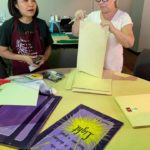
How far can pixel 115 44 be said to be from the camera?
1535 mm

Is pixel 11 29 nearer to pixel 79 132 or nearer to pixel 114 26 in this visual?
pixel 114 26

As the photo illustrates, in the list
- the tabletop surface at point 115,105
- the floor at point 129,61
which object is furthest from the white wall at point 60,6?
the tabletop surface at point 115,105

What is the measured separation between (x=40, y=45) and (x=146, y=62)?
32.0 inches

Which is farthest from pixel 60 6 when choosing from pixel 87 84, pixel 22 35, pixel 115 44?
pixel 87 84

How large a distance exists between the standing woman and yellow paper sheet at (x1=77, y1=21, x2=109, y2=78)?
0.29 metres

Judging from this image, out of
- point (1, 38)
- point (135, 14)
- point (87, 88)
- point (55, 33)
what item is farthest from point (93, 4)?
point (87, 88)

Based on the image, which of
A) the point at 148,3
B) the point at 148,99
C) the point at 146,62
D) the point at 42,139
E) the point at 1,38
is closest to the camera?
the point at 42,139

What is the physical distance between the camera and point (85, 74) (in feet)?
4.66

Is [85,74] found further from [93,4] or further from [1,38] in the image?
[93,4]

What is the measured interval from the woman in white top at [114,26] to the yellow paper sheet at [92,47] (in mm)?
90

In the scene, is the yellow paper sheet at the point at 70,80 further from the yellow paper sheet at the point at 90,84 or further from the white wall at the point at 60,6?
the white wall at the point at 60,6

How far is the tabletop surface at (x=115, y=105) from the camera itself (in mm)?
853

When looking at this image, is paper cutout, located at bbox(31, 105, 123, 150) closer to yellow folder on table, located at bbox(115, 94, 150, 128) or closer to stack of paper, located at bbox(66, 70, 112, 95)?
yellow folder on table, located at bbox(115, 94, 150, 128)

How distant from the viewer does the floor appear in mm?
3289
